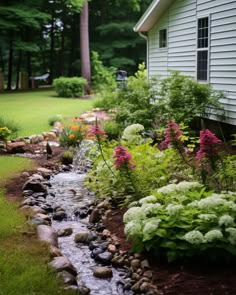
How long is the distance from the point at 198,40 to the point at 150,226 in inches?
304

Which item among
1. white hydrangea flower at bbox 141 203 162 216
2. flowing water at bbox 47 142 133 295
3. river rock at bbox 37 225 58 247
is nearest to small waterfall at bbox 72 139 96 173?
flowing water at bbox 47 142 133 295

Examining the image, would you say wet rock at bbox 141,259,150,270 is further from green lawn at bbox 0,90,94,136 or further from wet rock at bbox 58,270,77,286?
green lawn at bbox 0,90,94,136

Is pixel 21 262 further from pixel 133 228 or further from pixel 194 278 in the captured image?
A: pixel 194 278

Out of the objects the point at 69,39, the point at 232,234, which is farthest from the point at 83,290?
the point at 69,39

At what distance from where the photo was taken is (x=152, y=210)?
3.88 m

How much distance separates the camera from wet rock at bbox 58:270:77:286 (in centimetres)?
345

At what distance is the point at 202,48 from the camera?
10.3 m

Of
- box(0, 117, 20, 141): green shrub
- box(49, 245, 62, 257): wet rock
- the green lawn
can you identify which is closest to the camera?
box(49, 245, 62, 257): wet rock

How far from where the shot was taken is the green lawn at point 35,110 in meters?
12.4

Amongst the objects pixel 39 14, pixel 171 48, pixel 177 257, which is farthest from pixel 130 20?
pixel 177 257

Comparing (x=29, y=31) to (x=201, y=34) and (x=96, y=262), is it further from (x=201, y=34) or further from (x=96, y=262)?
(x=96, y=262)

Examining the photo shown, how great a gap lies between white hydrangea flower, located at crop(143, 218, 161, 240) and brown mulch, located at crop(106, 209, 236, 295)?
29 cm

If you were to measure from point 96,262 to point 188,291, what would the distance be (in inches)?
43.6

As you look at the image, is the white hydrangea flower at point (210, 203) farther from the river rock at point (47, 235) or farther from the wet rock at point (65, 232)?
the wet rock at point (65, 232)
